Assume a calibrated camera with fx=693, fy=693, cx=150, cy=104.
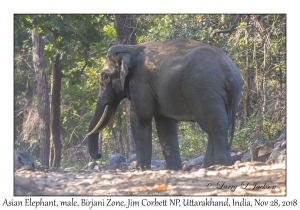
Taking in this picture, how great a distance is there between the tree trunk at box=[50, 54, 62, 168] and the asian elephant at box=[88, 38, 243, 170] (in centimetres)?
564

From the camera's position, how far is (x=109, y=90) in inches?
530

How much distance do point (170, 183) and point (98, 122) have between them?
475cm

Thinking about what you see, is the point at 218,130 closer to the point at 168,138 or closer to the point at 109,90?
the point at 168,138

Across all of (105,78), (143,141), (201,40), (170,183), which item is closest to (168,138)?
(143,141)

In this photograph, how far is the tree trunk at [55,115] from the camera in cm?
1898

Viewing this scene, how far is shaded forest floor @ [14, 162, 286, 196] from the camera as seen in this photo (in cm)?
862

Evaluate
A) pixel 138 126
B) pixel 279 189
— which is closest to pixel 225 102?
pixel 138 126

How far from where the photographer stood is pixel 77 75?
18734mm

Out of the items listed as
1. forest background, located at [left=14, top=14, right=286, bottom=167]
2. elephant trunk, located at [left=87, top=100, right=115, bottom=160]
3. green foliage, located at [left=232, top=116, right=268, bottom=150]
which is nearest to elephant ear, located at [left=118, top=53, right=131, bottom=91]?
elephant trunk, located at [left=87, top=100, right=115, bottom=160]

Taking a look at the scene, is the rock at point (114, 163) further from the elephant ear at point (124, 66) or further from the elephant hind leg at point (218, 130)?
the elephant hind leg at point (218, 130)

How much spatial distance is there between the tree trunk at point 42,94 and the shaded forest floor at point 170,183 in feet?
35.8

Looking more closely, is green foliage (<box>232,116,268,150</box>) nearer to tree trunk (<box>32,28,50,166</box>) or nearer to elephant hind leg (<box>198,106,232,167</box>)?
elephant hind leg (<box>198,106,232,167</box>)

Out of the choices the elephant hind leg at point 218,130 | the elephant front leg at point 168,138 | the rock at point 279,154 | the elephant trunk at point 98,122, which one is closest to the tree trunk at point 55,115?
the elephant trunk at point 98,122
